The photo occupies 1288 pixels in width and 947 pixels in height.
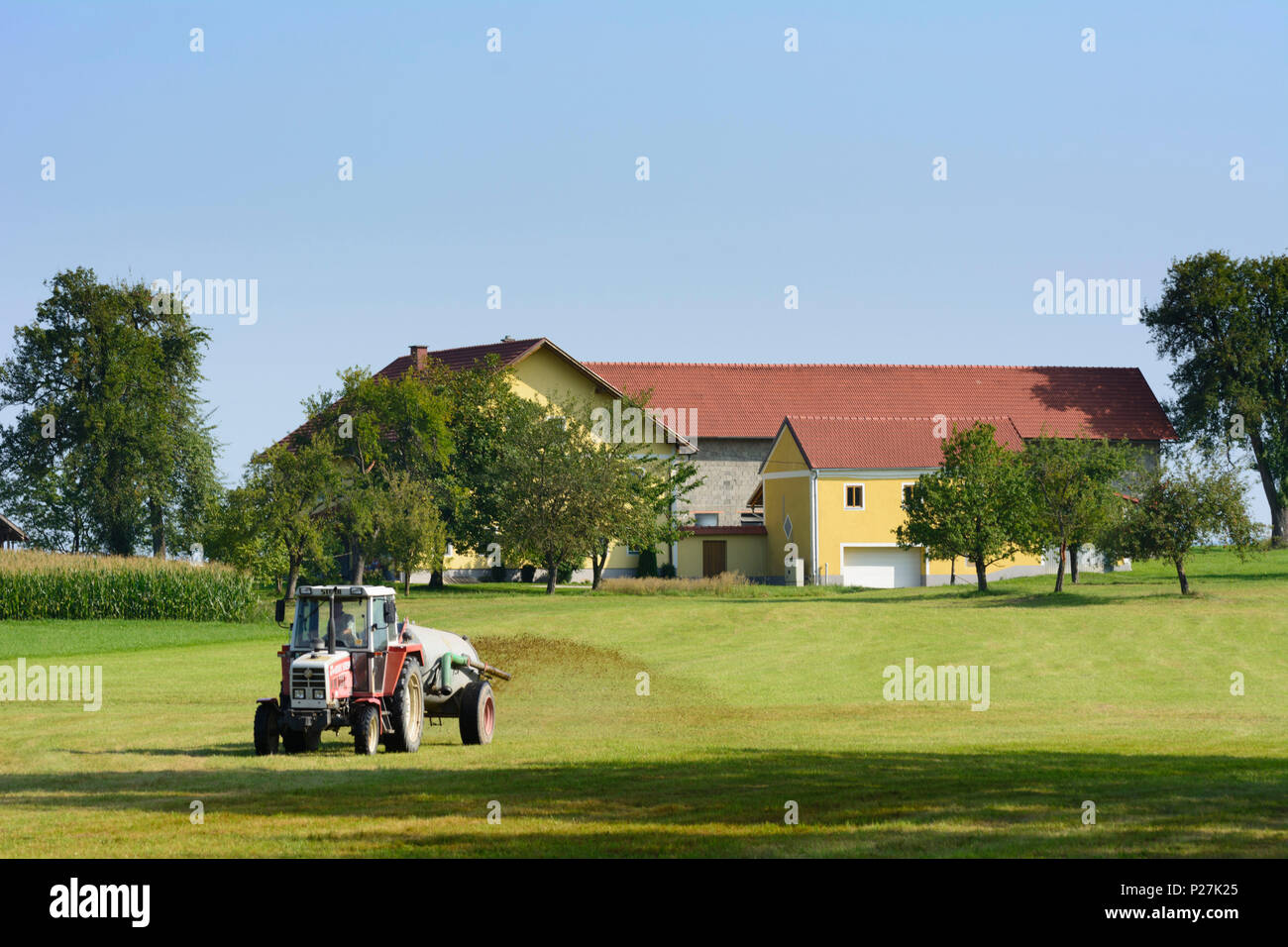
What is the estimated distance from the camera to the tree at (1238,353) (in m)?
71.5

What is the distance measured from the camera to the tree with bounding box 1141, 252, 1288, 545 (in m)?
71.5

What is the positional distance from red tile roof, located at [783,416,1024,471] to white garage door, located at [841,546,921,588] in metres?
3.94

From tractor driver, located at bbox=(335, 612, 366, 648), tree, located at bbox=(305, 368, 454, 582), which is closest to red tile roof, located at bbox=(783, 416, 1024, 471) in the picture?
tree, located at bbox=(305, 368, 454, 582)

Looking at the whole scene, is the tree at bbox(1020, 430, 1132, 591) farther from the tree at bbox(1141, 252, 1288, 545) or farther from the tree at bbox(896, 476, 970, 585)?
the tree at bbox(1141, 252, 1288, 545)

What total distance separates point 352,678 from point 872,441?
→ 4577 centimetres

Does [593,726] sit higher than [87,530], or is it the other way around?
[87,530]

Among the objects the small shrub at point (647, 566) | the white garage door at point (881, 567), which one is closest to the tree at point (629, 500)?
the small shrub at point (647, 566)

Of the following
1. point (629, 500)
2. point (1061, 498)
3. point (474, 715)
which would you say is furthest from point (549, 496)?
point (474, 715)

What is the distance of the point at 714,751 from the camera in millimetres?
17344

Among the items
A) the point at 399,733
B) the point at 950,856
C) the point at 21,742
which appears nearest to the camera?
the point at 950,856

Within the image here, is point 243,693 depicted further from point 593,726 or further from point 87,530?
point 87,530
